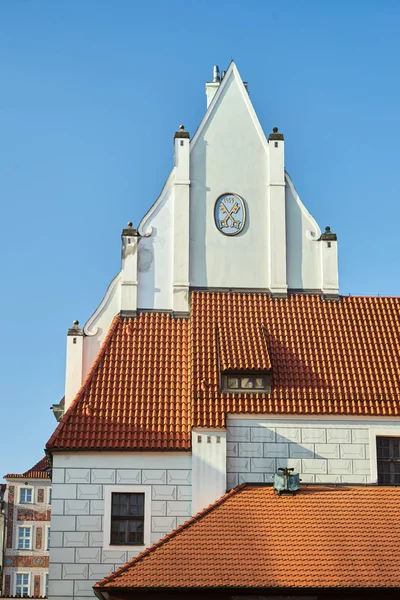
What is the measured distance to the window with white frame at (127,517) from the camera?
85.7 feet

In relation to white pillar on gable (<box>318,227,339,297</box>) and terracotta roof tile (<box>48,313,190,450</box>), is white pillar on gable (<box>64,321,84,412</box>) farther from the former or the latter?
white pillar on gable (<box>318,227,339,297</box>)

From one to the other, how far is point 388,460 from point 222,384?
4.73 metres

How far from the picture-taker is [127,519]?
2641 centimetres

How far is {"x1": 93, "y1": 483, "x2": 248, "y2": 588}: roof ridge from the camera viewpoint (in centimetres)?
2225

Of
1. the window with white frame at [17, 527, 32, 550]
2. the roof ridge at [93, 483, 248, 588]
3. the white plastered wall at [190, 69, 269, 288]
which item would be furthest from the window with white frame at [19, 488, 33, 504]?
the roof ridge at [93, 483, 248, 588]

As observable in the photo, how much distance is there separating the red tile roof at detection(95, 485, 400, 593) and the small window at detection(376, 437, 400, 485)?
1.31 meters

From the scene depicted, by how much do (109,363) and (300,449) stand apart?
576 cm

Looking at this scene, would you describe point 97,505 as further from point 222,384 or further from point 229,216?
point 229,216

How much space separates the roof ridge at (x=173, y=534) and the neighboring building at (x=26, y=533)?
2351 inches

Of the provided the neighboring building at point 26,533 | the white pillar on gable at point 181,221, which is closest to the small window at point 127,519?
the white pillar on gable at point 181,221

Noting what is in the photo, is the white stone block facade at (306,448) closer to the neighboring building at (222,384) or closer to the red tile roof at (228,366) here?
the neighboring building at (222,384)

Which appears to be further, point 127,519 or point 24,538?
point 24,538

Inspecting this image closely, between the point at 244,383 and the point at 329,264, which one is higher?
the point at 329,264

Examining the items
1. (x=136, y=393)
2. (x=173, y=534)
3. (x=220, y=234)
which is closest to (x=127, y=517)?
(x=173, y=534)
